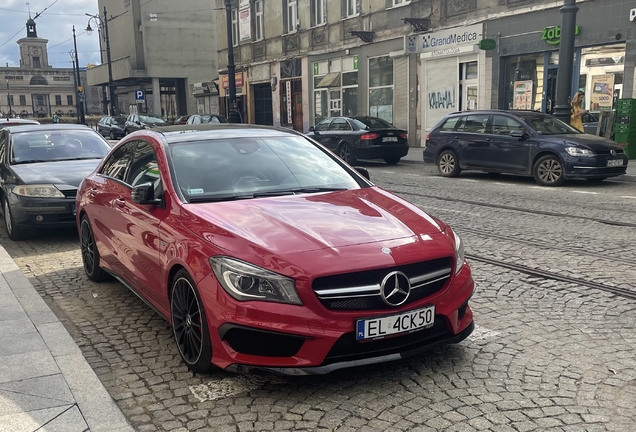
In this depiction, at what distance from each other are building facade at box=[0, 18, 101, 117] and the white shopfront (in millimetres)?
100876

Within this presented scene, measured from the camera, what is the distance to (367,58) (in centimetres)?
2678

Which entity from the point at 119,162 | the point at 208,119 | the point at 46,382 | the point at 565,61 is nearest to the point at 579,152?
the point at 565,61

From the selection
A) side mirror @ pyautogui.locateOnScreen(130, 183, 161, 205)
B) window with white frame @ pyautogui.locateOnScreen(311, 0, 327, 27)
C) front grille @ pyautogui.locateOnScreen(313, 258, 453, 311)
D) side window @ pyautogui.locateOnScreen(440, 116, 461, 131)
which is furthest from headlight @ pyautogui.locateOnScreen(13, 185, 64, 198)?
window with white frame @ pyautogui.locateOnScreen(311, 0, 327, 27)

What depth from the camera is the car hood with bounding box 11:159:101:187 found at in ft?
26.5

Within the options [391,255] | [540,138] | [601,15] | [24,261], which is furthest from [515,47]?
[391,255]

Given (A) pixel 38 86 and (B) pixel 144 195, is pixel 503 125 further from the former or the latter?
(A) pixel 38 86

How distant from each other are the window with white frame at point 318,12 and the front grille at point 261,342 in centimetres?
2786

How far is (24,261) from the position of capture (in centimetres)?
726

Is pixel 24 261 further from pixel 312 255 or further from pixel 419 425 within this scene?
pixel 419 425

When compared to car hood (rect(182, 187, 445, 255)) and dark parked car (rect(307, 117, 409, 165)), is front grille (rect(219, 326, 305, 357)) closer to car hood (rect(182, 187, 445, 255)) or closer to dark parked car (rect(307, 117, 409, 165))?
car hood (rect(182, 187, 445, 255))

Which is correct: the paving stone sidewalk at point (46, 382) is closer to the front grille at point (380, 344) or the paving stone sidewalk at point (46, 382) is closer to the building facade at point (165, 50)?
the front grille at point (380, 344)

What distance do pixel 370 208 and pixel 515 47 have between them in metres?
17.8

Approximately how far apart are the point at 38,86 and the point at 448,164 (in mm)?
118799

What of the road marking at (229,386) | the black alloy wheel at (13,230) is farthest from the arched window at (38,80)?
the road marking at (229,386)
